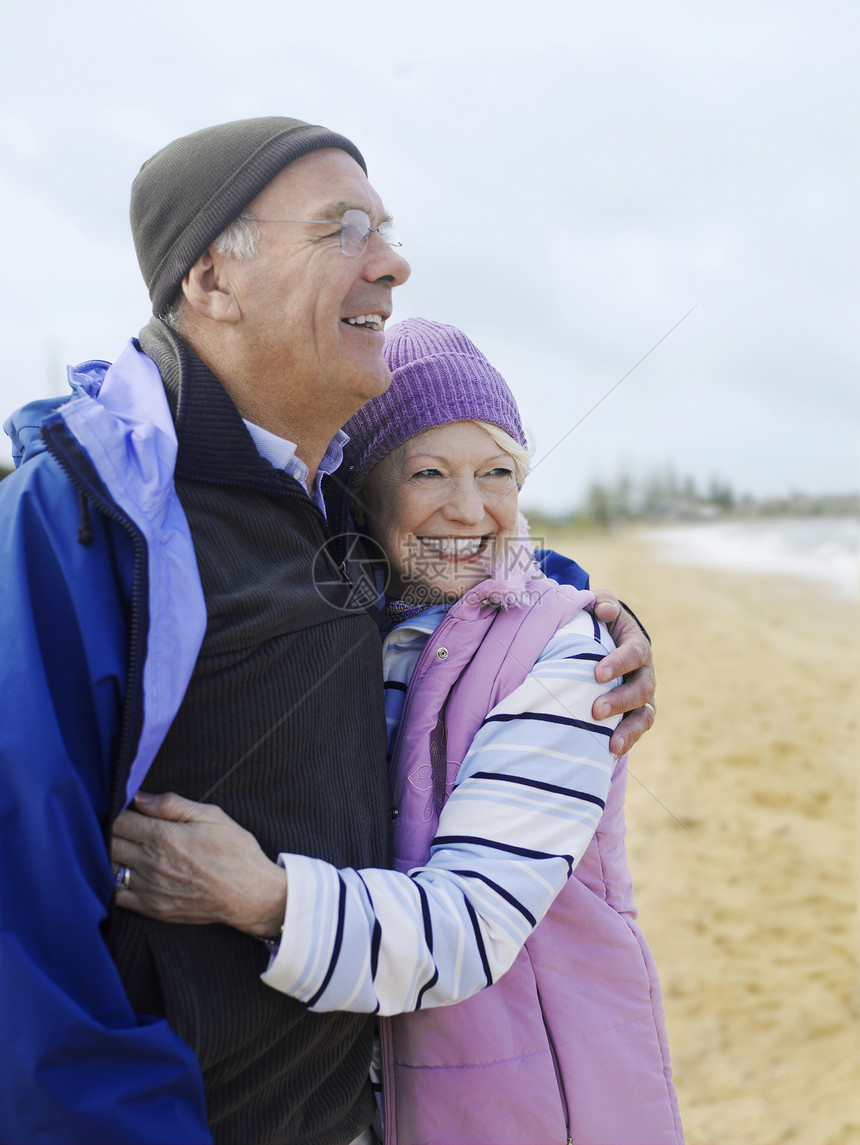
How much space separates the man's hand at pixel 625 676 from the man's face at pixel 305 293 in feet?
2.48

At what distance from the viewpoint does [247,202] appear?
5.58 ft

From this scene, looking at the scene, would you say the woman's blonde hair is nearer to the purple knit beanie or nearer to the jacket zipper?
the purple knit beanie

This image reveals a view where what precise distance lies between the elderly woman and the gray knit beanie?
532mm

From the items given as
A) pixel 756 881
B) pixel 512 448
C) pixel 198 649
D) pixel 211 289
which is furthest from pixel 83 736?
pixel 756 881

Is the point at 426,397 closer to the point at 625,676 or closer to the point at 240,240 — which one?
the point at 240,240

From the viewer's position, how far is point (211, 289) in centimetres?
176

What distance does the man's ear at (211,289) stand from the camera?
1.74 m

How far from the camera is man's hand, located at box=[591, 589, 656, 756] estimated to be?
176 cm

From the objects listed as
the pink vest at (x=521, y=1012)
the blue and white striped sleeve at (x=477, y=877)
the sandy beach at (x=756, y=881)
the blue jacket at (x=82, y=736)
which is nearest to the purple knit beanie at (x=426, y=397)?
the pink vest at (x=521, y=1012)

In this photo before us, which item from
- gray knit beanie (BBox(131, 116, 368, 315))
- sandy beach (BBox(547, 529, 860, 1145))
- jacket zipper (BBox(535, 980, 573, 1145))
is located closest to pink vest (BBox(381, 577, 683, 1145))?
jacket zipper (BBox(535, 980, 573, 1145))

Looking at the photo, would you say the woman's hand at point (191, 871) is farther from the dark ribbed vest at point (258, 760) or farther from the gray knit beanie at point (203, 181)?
the gray knit beanie at point (203, 181)

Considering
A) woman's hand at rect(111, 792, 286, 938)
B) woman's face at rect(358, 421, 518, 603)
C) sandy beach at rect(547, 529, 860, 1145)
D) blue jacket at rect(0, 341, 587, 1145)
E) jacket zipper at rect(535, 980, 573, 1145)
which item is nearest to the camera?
blue jacket at rect(0, 341, 587, 1145)

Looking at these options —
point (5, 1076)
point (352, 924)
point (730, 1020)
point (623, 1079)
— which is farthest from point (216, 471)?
point (730, 1020)

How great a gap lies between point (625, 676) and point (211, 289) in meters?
1.18
